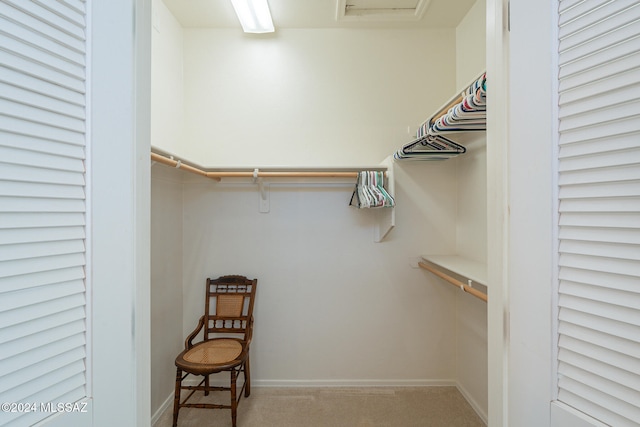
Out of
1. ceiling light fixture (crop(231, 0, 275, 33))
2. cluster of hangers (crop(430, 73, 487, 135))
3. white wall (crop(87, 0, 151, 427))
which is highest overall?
ceiling light fixture (crop(231, 0, 275, 33))

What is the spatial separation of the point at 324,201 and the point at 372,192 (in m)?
0.49

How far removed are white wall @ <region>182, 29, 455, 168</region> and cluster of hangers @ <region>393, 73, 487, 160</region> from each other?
421 mm

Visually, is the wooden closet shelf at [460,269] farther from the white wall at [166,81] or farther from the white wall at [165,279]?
the white wall at [166,81]

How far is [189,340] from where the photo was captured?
6.09 ft

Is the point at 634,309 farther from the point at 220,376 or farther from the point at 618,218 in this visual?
the point at 220,376

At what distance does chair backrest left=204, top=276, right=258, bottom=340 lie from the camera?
199 cm

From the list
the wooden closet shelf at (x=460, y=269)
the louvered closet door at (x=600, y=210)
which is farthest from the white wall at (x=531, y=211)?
the wooden closet shelf at (x=460, y=269)

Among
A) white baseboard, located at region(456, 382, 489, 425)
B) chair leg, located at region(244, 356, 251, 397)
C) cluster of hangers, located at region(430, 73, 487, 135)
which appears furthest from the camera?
chair leg, located at region(244, 356, 251, 397)

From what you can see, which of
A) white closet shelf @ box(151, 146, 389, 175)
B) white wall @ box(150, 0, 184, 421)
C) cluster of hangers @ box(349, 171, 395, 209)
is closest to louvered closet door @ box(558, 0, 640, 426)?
cluster of hangers @ box(349, 171, 395, 209)

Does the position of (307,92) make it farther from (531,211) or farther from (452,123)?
(531,211)

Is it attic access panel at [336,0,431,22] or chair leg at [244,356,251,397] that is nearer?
attic access panel at [336,0,431,22]

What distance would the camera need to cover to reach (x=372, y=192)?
179 cm

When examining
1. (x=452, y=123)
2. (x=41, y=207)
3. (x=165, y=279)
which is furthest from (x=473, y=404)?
(x=41, y=207)

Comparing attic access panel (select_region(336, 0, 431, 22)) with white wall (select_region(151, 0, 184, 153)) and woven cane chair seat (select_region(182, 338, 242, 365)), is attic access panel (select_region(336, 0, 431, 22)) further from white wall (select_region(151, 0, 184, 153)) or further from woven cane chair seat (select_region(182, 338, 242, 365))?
woven cane chair seat (select_region(182, 338, 242, 365))
